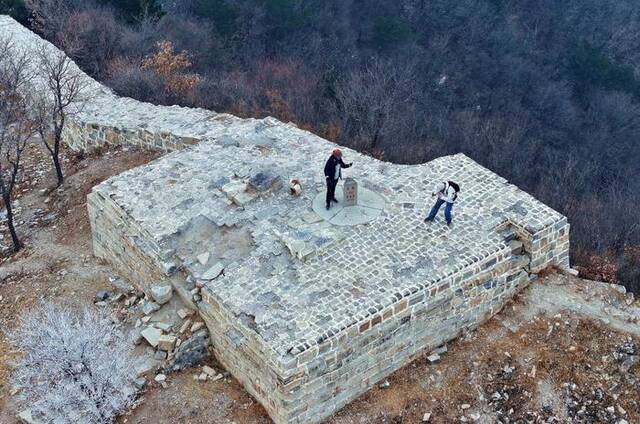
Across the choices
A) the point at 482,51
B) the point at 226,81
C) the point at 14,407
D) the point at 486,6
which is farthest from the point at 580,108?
the point at 14,407

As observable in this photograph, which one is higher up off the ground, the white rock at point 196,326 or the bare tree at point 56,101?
the bare tree at point 56,101

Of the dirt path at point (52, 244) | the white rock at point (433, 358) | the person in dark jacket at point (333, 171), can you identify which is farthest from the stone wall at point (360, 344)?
the dirt path at point (52, 244)

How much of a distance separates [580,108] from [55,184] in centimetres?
2718

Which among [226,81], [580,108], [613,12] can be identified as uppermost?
[226,81]

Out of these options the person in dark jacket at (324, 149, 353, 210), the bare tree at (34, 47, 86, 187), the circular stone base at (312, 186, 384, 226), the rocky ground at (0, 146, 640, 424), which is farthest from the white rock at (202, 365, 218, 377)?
the bare tree at (34, 47, 86, 187)

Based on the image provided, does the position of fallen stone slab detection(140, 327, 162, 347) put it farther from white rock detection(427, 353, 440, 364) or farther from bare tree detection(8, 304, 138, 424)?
white rock detection(427, 353, 440, 364)

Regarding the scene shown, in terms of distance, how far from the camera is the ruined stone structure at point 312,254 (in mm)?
9867

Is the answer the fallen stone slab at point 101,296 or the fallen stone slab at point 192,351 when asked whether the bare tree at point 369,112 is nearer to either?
the fallen stone slab at point 101,296

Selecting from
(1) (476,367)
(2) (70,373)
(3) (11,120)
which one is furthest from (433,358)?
(3) (11,120)

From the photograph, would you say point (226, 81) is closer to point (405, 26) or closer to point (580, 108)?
point (405, 26)

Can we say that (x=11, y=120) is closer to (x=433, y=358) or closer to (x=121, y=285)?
(x=121, y=285)

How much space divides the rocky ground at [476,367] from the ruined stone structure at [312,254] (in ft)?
1.01

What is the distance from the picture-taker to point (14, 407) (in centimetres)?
1020

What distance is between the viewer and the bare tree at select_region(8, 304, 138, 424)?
9641mm
